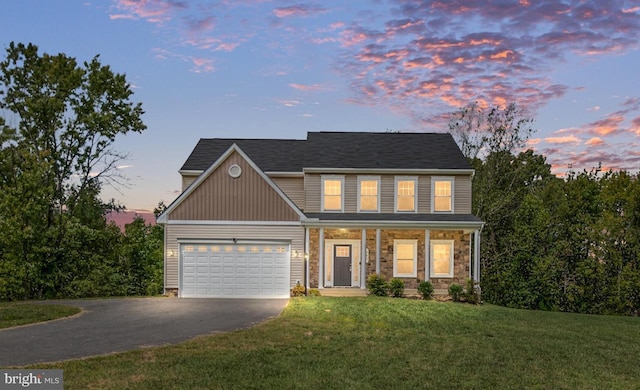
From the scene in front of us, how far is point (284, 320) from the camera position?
1559cm

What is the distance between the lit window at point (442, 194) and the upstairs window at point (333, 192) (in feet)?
14.1

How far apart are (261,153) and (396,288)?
31.5ft

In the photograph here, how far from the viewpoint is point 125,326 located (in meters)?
14.9

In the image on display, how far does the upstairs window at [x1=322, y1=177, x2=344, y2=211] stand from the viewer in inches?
973

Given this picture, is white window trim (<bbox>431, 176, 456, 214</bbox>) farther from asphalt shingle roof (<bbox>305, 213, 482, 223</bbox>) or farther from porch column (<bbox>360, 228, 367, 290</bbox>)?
porch column (<bbox>360, 228, 367, 290</bbox>)

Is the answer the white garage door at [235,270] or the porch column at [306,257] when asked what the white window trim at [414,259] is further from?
the white garage door at [235,270]

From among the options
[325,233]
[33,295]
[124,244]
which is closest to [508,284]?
[325,233]

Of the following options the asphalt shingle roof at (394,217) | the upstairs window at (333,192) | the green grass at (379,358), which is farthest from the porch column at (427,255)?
the green grass at (379,358)

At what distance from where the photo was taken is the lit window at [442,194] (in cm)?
2472

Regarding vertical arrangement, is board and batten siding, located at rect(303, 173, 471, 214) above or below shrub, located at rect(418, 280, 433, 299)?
above

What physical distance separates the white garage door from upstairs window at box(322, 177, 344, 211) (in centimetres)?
338

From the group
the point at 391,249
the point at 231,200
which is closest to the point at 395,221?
the point at 391,249

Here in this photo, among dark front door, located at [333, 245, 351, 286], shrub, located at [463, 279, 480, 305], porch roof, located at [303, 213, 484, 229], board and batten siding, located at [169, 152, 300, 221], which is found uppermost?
board and batten siding, located at [169, 152, 300, 221]

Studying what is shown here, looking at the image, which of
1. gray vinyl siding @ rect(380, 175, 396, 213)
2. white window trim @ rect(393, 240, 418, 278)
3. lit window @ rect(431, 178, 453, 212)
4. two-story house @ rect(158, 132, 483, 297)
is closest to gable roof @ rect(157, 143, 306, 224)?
two-story house @ rect(158, 132, 483, 297)
